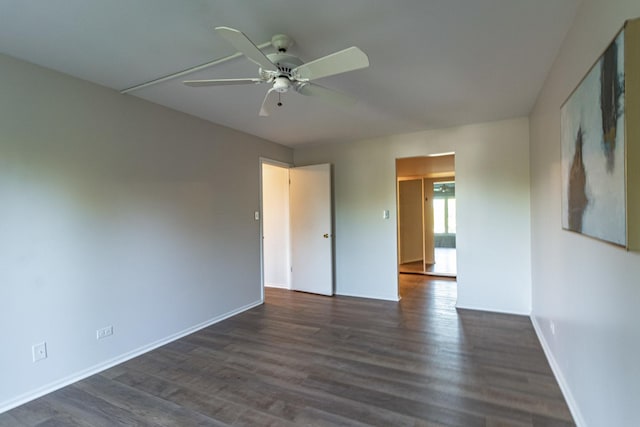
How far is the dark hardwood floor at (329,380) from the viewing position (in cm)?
207

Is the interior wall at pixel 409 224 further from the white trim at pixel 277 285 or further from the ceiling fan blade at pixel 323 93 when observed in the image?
the ceiling fan blade at pixel 323 93

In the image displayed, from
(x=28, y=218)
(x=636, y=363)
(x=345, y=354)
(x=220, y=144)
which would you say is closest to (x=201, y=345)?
(x=345, y=354)

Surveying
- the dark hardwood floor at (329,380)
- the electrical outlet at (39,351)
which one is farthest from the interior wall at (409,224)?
the electrical outlet at (39,351)

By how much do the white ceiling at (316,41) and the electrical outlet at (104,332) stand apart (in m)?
2.16

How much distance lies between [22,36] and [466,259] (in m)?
4.82

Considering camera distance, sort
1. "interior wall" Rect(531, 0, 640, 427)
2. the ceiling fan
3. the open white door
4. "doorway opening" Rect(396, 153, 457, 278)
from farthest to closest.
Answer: "doorway opening" Rect(396, 153, 457, 278) < the open white door < the ceiling fan < "interior wall" Rect(531, 0, 640, 427)

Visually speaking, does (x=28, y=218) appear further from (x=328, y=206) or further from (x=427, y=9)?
(x=328, y=206)

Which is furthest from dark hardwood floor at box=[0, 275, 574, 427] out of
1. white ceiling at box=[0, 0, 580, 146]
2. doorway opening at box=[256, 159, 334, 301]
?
white ceiling at box=[0, 0, 580, 146]

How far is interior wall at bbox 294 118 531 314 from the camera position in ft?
13.0

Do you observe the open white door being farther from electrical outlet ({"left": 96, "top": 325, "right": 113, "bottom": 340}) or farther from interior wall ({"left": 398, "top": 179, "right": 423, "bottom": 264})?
electrical outlet ({"left": 96, "top": 325, "right": 113, "bottom": 340})

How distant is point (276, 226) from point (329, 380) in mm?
3483

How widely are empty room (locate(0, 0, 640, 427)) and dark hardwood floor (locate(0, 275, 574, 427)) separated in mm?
22

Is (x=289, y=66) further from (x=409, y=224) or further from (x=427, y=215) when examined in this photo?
(x=409, y=224)

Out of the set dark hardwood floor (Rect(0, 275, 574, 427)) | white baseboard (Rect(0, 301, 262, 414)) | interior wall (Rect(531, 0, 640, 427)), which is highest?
interior wall (Rect(531, 0, 640, 427))
